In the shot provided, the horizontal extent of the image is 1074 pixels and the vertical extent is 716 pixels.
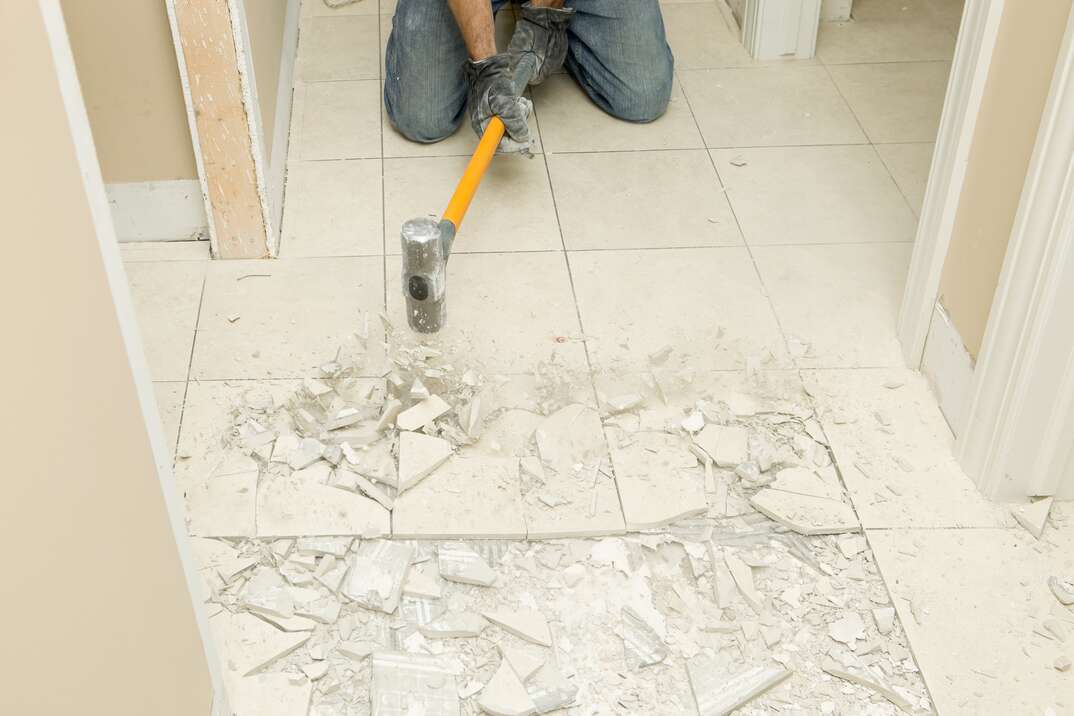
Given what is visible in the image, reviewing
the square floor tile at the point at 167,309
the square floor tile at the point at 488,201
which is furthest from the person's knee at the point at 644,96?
the square floor tile at the point at 167,309

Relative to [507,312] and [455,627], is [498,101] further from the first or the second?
[455,627]

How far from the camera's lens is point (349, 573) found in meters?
1.59

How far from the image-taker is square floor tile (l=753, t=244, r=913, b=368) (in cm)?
201

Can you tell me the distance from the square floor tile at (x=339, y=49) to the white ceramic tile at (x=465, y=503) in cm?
144

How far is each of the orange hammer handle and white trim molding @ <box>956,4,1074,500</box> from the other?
0.95m

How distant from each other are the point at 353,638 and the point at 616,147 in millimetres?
1458

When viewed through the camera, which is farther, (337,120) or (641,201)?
(337,120)

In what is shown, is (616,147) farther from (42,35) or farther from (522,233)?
→ (42,35)

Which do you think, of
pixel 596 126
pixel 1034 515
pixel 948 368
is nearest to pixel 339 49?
pixel 596 126

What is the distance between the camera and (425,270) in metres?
1.91

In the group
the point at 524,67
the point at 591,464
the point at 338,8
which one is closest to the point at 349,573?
the point at 591,464

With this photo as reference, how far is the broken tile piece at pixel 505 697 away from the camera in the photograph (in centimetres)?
142

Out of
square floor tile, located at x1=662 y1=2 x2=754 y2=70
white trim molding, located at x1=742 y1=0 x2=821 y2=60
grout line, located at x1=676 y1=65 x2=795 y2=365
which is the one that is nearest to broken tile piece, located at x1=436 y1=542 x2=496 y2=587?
grout line, located at x1=676 y1=65 x2=795 y2=365

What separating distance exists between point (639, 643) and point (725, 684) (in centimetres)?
13
